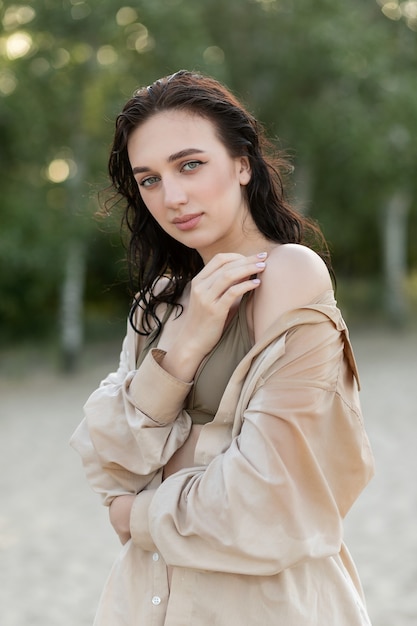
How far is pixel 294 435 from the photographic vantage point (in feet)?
5.17

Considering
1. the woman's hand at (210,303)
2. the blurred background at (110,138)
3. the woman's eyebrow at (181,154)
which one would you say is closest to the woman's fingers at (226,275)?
the woman's hand at (210,303)

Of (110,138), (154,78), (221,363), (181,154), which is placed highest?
(154,78)

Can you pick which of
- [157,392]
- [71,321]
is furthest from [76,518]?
[71,321]

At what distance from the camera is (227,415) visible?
5.51 ft

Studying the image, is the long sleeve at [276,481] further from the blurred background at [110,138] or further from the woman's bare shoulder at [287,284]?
the blurred background at [110,138]

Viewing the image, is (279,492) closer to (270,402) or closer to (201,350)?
(270,402)

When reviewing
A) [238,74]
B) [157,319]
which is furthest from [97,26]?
[157,319]

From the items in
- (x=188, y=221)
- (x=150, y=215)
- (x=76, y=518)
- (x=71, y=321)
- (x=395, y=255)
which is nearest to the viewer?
(x=188, y=221)

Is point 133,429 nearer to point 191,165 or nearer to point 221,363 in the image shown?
point 221,363

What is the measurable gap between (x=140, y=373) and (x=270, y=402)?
0.32m

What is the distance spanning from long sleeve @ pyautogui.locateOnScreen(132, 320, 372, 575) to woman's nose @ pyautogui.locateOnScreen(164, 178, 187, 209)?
0.35m

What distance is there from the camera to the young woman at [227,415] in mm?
1580

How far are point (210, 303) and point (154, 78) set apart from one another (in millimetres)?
11776

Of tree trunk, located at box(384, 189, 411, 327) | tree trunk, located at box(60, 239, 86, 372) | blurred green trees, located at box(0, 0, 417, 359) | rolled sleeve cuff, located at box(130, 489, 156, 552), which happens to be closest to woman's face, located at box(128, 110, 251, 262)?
rolled sleeve cuff, located at box(130, 489, 156, 552)
